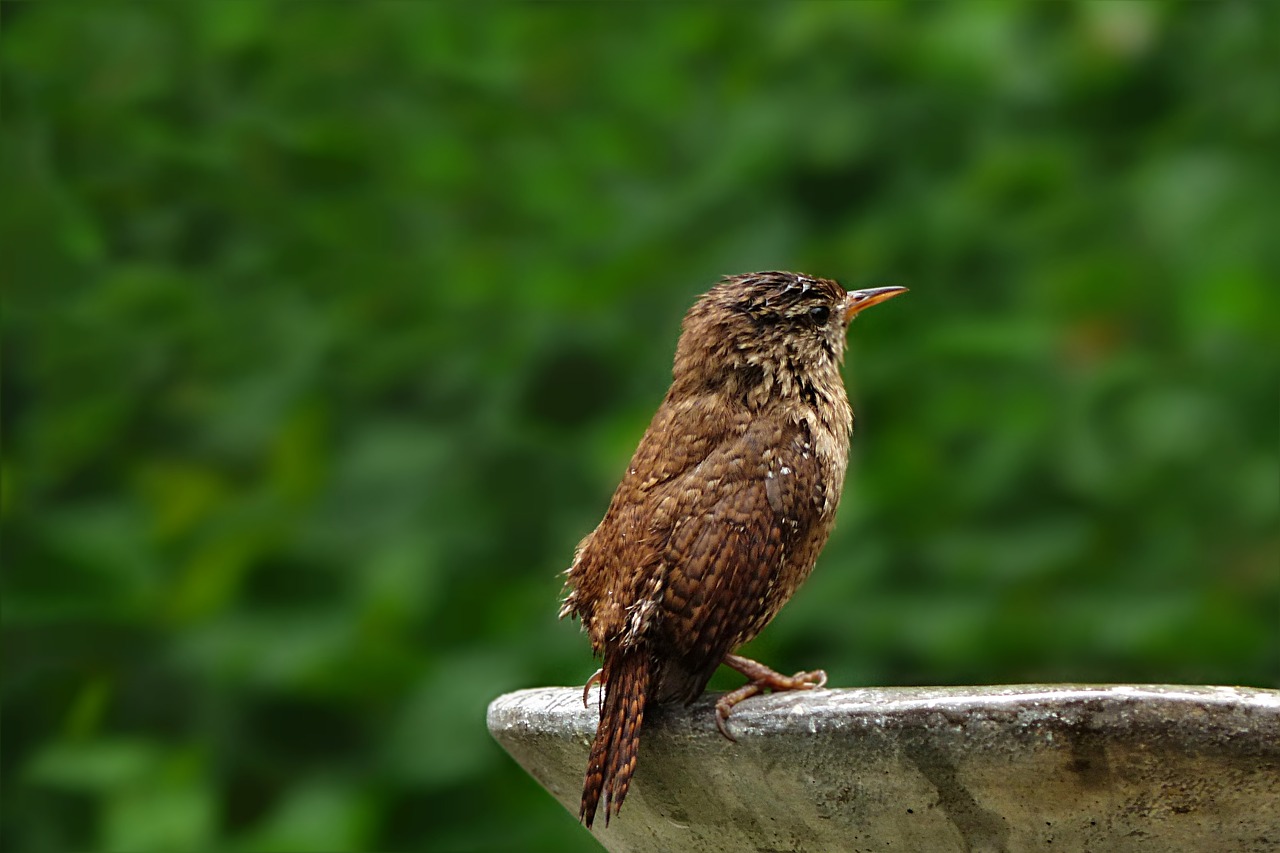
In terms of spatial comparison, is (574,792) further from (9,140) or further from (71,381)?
(9,140)

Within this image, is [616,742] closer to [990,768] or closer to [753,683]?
[753,683]

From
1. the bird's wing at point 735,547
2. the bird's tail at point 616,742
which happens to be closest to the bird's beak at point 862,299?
the bird's wing at point 735,547

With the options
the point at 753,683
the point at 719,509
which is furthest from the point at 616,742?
the point at 719,509

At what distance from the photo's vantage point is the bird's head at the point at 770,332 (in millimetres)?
1754

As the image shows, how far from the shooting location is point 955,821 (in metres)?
1.28

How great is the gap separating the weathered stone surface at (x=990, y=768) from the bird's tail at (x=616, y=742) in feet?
0.17

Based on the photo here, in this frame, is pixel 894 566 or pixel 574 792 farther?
pixel 894 566

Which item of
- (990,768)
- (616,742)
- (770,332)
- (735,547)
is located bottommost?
(990,768)

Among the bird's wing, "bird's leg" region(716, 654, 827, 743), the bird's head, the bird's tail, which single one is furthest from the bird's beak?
the bird's tail

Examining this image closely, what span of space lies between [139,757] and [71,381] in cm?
71

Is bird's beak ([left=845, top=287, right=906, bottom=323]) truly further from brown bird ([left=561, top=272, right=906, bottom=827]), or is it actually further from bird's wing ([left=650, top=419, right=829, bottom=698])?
bird's wing ([left=650, top=419, right=829, bottom=698])

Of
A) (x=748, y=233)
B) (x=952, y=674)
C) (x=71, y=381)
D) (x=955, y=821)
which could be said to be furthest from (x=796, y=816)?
(x=71, y=381)

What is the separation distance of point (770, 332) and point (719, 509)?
313 millimetres

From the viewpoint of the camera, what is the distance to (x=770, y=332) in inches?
70.3
